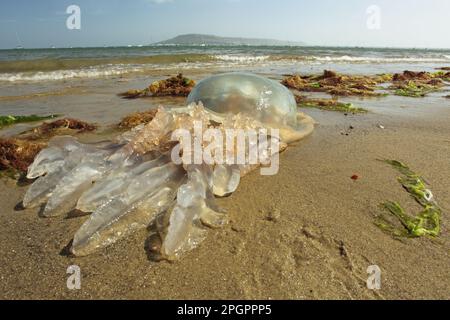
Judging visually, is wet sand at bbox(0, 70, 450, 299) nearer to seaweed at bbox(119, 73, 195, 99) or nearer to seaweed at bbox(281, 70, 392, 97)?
seaweed at bbox(119, 73, 195, 99)

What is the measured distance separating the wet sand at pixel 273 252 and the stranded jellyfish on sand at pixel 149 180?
9 centimetres

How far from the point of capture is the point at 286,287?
1.55 m

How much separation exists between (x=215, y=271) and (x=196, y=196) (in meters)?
0.42

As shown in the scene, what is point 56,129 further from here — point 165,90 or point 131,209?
point 165,90

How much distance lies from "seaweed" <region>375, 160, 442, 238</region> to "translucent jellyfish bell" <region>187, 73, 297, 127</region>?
1.20m

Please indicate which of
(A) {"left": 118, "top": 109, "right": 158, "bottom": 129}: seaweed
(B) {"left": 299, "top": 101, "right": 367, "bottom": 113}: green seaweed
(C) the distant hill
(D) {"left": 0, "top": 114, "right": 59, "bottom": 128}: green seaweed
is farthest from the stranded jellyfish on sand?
(C) the distant hill

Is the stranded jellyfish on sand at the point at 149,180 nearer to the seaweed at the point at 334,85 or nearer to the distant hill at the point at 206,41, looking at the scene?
the seaweed at the point at 334,85

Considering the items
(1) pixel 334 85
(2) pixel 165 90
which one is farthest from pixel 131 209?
(1) pixel 334 85

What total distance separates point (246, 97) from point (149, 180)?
55.7 inches

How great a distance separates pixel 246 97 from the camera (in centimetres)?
311

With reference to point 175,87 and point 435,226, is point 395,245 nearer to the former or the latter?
point 435,226

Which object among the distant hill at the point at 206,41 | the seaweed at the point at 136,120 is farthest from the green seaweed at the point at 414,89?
the distant hill at the point at 206,41

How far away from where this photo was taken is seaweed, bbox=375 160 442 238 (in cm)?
198
